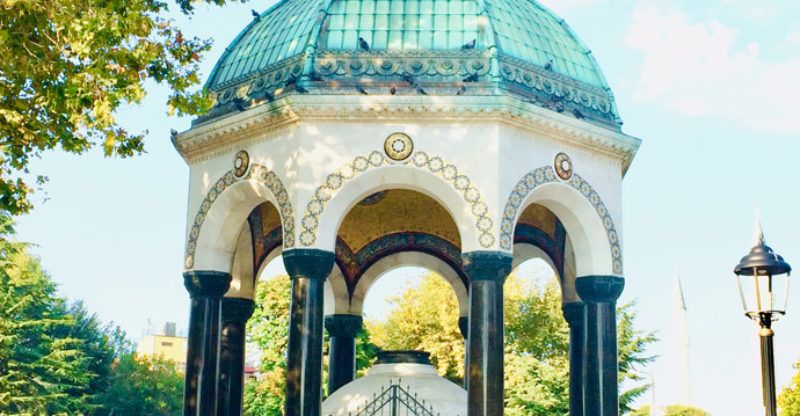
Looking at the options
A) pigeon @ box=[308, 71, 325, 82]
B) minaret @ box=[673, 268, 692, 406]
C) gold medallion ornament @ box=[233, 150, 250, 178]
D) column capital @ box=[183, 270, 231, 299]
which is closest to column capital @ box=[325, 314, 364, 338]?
column capital @ box=[183, 270, 231, 299]

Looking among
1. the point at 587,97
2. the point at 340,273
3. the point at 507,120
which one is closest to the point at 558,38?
the point at 587,97

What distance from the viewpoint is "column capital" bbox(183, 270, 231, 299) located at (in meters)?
18.0

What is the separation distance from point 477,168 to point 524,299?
21723 millimetres

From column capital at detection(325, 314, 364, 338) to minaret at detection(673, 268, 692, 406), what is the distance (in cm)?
4596

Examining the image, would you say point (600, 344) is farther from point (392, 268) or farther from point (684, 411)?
point (684, 411)

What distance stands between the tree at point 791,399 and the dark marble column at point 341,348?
1812cm

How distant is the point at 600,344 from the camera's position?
1761 centimetres

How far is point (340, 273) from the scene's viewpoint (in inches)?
861

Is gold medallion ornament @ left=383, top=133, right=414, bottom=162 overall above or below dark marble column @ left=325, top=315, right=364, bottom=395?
above

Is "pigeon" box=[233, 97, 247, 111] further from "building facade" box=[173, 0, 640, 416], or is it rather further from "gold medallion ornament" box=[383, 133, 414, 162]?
"gold medallion ornament" box=[383, 133, 414, 162]

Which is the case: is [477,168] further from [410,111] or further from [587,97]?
[587,97]

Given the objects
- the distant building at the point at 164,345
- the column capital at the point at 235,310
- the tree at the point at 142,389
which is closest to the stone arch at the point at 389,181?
the column capital at the point at 235,310

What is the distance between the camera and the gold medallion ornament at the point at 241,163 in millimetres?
17422

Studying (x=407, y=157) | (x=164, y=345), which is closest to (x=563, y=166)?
(x=407, y=157)
